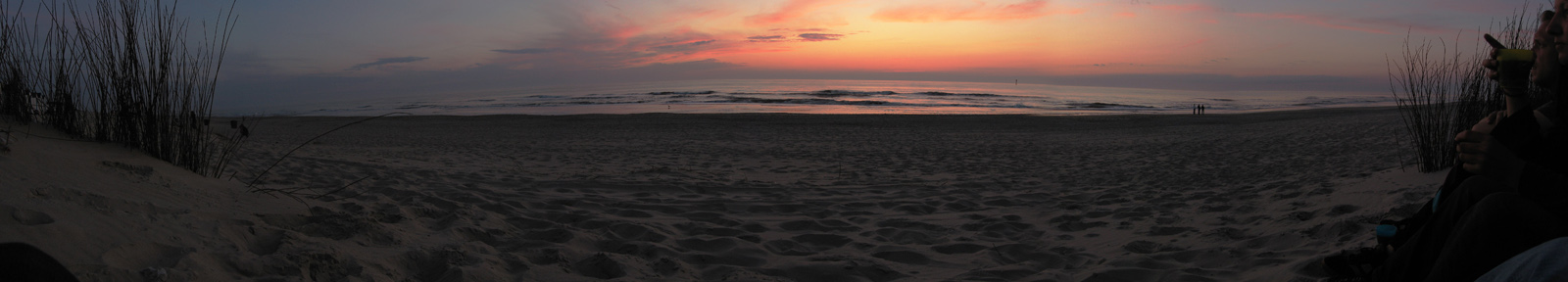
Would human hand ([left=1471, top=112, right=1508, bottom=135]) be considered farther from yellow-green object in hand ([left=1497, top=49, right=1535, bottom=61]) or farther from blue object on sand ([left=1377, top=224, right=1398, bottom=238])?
blue object on sand ([left=1377, top=224, right=1398, bottom=238])

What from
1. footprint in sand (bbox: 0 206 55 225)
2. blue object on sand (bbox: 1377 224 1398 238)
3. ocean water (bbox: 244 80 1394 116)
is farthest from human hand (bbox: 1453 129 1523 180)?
ocean water (bbox: 244 80 1394 116)

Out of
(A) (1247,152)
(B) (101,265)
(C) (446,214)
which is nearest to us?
(B) (101,265)

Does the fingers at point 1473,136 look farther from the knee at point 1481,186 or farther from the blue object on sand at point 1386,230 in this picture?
the blue object on sand at point 1386,230

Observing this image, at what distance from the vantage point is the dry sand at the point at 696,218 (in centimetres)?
246

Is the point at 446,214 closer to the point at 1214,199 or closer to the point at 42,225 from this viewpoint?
the point at 42,225

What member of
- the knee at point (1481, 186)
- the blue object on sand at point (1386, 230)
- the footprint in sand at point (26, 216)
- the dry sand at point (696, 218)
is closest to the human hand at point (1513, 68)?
the knee at point (1481, 186)

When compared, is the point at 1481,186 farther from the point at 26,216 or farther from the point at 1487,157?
the point at 26,216

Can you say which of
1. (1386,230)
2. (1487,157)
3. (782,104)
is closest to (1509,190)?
(1487,157)

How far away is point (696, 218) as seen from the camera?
431 cm

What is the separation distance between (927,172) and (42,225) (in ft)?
20.8

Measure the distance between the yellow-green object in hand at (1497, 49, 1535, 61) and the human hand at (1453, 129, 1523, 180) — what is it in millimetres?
191

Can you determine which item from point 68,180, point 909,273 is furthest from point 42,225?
point 909,273

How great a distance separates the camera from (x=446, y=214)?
3.89 meters

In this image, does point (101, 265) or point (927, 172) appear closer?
point (101, 265)
